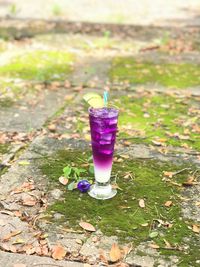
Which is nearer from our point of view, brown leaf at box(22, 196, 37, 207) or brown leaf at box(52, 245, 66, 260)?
brown leaf at box(52, 245, 66, 260)

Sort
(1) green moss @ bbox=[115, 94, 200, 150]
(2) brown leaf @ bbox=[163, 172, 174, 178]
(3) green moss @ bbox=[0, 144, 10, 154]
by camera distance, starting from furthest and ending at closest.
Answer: (1) green moss @ bbox=[115, 94, 200, 150] < (3) green moss @ bbox=[0, 144, 10, 154] < (2) brown leaf @ bbox=[163, 172, 174, 178]

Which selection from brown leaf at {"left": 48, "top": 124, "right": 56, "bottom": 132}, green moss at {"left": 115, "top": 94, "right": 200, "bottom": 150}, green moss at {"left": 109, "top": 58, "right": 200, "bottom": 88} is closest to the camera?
green moss at {"left": 115, "top": 94, "right": 200, "bottom": 150}

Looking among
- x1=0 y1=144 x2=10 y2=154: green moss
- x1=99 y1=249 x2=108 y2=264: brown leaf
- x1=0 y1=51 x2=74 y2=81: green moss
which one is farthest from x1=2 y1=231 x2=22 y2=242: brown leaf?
x1=0 y1=51 x2=74 y2=81: green moss

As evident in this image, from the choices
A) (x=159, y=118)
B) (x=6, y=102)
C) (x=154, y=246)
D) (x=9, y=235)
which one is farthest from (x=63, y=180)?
(x=6, y=102)

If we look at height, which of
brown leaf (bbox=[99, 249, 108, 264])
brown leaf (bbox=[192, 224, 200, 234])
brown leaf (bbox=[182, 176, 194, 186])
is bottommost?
brown leaf (bbox=[182, 176, 194, 186])

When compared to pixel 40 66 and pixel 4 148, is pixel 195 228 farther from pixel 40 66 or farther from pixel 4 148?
pixel 40 66

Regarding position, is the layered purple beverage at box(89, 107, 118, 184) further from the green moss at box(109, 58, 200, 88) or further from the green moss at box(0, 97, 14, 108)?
the green moss at box(109, 58, 200, 88)

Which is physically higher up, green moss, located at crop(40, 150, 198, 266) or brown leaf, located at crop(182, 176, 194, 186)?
green moss, located at crop(40, 150, 198, 266)
